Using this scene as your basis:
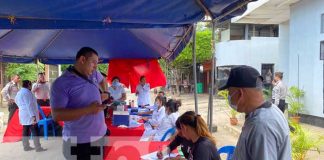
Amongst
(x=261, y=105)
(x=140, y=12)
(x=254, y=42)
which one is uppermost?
(x=254, y=42)

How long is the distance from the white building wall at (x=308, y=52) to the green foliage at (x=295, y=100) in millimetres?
170

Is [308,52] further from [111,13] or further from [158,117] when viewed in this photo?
[111,13]

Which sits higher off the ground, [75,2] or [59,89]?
[75,2]

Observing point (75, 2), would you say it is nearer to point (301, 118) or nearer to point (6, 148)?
point (6, 148)

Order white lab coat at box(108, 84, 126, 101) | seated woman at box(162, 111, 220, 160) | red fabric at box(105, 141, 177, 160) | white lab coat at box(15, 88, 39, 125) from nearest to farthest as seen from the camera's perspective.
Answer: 1. seated woman at box(162, 111, 220, 160)
2. red fabric at box(105, 141, 177, 160)
3. white lab coat at box(15, 88, 39, 125)
4. white lab coat at box(108, 84, 126, 101)

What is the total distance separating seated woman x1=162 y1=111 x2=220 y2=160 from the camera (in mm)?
2863

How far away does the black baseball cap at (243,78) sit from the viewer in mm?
1663

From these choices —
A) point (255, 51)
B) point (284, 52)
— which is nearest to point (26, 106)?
point (284, 52)

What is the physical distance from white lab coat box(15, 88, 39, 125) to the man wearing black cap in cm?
595

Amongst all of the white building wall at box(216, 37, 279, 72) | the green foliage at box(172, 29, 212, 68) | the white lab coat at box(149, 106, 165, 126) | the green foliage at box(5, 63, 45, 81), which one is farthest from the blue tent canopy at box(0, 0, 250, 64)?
the green foliage at box(172, 29, 212, 68)

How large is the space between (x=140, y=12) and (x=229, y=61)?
61.6 feet

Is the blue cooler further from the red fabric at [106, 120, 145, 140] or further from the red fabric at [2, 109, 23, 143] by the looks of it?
the red fabric at [2, 109, 23, 143]

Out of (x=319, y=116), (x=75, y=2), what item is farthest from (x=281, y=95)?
(x=75, y=2)

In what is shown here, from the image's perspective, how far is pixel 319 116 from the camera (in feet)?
29.5
